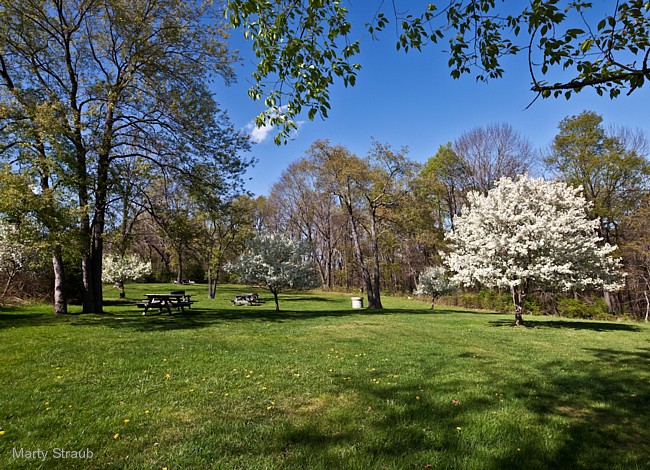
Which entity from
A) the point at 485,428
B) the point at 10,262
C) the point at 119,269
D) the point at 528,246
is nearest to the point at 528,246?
the point at 528,246

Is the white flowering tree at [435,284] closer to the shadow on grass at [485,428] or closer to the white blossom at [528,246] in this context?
the white blossom at [528,246]

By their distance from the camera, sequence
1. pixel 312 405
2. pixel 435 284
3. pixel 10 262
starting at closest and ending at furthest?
pixel 312 405, pixel 10 262, pixel 435 284

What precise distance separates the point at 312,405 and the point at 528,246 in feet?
38.4

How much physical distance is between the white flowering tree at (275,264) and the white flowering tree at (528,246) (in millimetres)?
7228

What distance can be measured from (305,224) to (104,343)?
127ft

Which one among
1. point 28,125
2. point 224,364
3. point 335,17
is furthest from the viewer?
point 28,125

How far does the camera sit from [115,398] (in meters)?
4.50

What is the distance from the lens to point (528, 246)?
512 inches

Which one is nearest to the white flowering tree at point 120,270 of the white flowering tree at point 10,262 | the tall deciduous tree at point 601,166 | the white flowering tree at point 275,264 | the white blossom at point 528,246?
the white flowering tree at point 10,262

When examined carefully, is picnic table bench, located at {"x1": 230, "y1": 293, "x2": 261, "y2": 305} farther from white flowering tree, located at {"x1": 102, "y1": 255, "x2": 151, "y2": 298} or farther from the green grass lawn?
the green grass lawn

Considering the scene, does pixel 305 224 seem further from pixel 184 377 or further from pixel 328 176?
pixel 184 377

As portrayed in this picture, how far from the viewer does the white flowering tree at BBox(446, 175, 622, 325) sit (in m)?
13.2

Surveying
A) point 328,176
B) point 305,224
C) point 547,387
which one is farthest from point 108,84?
point 305,224

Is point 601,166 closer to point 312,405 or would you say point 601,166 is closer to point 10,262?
point 312,405
